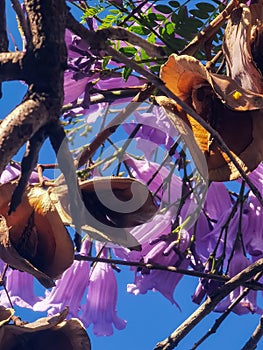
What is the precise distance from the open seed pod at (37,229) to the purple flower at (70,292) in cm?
57

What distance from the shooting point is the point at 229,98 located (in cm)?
53

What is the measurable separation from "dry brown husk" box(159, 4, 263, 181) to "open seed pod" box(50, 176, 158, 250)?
9 centimetres

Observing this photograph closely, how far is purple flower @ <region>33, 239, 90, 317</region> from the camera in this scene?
1182 millimetres

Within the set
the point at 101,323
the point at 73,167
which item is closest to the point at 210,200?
the point at 101,323

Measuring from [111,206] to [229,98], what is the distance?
0.17m

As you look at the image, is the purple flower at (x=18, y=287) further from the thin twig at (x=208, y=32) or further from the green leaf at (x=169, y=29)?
the thin twig at (x=208, y=32)

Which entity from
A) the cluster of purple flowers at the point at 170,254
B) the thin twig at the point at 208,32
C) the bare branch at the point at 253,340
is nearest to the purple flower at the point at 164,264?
the cluster of purple flowers at the point at 170,254

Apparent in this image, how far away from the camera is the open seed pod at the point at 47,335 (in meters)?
0.66

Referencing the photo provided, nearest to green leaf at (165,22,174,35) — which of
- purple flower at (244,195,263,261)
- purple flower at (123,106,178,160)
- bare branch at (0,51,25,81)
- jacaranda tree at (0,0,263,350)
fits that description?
jacaranda tree at (0,0,263,350)

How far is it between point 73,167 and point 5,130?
0.08 meters

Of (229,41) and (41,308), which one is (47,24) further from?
(41,308)

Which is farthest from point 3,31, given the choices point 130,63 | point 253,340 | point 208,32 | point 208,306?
point 253,340

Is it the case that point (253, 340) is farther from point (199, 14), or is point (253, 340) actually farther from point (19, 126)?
point (19, 126)

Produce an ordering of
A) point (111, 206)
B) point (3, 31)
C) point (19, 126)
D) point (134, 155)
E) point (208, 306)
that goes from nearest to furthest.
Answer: point (19, 126) → point (3, 31) → point (111, 206) → point (208, 306) → point (134, 155)
